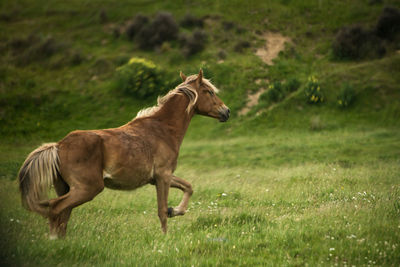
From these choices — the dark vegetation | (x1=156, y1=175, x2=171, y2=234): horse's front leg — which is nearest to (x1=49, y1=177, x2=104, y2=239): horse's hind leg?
(x1=156, y1=175, x2=171, y2=234): horse's front leg

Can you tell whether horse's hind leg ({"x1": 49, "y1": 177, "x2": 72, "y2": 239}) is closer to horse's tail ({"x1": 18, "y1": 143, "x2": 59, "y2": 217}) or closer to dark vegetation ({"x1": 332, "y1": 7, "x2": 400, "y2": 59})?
horse's tail ({"x1": 18, "y1": 143, "x2": 59, "y2": 217})

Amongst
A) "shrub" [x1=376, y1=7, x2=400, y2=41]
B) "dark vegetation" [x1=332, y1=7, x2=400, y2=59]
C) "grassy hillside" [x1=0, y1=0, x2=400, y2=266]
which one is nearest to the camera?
"grassy hillside" [x1=0, y1=0, x2=400, y2=266]

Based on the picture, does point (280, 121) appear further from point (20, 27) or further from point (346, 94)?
point (20, 27)

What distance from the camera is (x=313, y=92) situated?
2648 centimetres

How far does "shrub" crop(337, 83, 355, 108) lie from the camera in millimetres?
25344

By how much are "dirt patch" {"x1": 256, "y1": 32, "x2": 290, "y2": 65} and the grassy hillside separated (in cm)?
85

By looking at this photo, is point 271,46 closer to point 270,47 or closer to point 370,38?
point 270,47

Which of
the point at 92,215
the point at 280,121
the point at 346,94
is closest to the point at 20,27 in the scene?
the point at 280,121

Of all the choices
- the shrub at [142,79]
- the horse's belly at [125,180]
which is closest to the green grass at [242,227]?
the horse's belly at [125,180]

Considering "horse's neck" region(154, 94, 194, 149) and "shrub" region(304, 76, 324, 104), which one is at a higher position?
"horse's neck" region(154, 94, 194, 149)

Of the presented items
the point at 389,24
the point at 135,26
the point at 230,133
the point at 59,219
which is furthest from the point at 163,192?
the point at 135,26

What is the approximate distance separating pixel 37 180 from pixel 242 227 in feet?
12.2

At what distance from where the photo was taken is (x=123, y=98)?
30328 millimetres

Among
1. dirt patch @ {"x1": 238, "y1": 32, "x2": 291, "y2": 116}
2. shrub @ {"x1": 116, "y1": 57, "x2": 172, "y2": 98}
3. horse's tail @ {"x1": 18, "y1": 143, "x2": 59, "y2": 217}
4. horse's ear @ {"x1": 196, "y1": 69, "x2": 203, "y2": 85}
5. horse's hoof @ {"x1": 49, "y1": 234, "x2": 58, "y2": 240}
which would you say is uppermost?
horse's ear @ {"x1": 196, "y1": 69, "x2": 203, "y2": 85}
